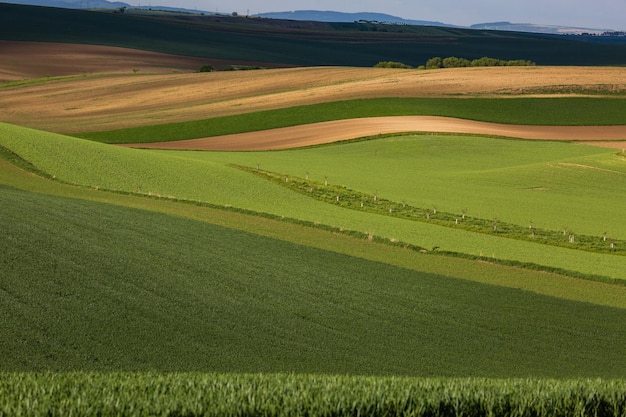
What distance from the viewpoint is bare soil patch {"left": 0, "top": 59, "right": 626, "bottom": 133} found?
6322 cm

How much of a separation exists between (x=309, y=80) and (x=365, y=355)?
220ft

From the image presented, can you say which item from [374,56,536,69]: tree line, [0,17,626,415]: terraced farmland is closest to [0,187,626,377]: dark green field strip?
[0,17,626,415]: terraced farmland

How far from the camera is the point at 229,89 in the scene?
247 feet

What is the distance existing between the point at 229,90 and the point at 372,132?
27.3m

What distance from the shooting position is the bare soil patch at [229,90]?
6322 centimetres

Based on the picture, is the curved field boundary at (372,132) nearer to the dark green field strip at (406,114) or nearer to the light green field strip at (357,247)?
the dark green field strip at (406,114)

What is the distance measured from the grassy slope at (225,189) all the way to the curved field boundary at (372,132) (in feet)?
39.8

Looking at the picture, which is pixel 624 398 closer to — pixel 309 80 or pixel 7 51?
pixel 309 80

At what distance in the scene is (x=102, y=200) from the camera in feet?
90.3

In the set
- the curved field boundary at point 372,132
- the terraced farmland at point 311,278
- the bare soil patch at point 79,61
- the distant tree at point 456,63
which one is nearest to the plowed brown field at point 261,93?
the curved field boundary at point 372,132

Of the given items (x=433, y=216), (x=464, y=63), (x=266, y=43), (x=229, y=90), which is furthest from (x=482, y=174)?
(x=266, y=43)

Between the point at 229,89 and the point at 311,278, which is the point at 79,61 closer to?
the point at 229,89

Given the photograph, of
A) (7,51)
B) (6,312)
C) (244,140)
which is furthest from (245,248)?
(7,51)

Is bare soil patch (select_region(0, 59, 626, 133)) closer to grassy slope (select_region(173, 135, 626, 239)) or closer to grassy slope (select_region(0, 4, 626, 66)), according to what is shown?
grassy slope (select_region(173, 135, 626, 239))
